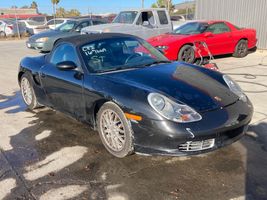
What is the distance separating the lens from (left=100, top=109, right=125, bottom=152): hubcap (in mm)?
3775

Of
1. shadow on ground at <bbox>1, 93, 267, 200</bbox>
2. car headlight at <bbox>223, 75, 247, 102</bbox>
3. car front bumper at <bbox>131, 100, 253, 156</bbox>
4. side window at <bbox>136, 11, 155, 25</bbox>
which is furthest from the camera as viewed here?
side window at <bbox>136, 11, 155, 25</bbox>

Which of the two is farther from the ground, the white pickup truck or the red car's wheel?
the white pickup truck

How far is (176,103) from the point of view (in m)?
3.45

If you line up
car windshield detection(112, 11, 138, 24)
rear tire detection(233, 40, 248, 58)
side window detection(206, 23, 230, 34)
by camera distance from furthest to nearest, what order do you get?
1. car windshield detection(112, 11, 138, 24)
2. rear tire detection(233, 40, 248, 58)
3. side window detection(206, 23, 230, 34)

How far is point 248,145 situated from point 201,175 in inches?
41.3

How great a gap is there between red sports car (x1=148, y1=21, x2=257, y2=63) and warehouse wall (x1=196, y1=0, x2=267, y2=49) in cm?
183

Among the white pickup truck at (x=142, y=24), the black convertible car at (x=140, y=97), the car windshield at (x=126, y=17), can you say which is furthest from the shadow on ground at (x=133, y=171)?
the car windshield at (x=126, y=17)

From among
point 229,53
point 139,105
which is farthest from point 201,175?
point 229,53

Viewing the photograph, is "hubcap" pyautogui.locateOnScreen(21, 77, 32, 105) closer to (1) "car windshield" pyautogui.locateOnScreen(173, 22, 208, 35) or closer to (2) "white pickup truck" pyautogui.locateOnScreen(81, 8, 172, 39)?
(1) "car windshield" pyautogui.locateOnScreen(173, 22, 208, 35)

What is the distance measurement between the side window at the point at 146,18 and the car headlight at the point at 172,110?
30.6 ft

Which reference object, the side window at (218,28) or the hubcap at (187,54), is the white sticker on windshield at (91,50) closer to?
the hubcap at (187,54)

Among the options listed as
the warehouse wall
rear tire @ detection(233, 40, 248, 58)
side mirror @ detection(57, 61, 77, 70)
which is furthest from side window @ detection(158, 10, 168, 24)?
side mirror @ detection(57, 61, 77, 70)

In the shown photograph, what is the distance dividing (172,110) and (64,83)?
6.07ft

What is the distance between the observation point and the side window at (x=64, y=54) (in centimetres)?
453
